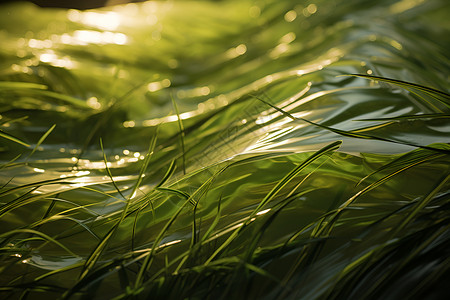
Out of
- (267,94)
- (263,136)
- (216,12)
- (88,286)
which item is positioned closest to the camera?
(88,286)

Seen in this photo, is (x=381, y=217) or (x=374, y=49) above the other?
(x=374, y=49)

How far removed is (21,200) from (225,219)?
247 millimetres

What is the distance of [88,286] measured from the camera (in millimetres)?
426

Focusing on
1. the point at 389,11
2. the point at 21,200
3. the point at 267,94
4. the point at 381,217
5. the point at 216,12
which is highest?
the point at 216,12

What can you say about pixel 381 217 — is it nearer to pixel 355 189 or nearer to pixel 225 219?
pixel 355 189

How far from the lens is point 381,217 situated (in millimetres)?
447

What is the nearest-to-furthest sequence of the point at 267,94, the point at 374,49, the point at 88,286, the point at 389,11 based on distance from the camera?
the point at 88,286 < the point at 267,94 < the point at 374,49 < the point at 389,11

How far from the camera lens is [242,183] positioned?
1.67ft

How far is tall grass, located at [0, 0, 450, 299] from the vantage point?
41 cm

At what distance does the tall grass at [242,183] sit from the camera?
0.41 m

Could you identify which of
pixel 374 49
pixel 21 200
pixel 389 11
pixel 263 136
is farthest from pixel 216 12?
pixel 21 200

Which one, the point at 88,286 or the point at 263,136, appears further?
the point at 263,136

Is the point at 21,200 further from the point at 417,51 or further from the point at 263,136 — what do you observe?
the point at 417,51

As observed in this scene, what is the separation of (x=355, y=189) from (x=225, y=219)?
15 cm
